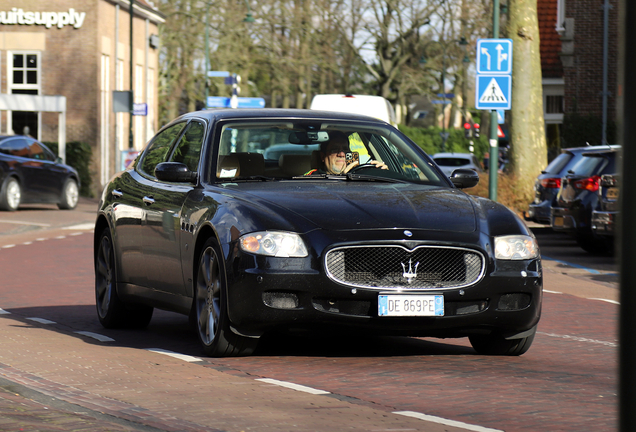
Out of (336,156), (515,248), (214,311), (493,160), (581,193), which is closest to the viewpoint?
(515,248)

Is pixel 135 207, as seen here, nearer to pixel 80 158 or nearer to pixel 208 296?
pixel 208 296

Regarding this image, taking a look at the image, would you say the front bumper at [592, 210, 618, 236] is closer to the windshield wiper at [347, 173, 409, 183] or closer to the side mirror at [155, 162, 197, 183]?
the windshield wiper at [347, 173, 409, 183]

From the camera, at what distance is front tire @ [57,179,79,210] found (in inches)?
1177

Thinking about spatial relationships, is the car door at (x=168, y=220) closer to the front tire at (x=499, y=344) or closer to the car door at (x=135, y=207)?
the car door at (x=135, y=207)

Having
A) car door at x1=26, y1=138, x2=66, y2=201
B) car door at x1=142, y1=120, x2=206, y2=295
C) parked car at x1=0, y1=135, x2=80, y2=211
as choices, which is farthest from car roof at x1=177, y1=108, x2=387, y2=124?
car door at x1=26, y1=138, x2=66, y2=201

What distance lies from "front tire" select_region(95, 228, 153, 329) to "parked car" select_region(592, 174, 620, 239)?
26.5 feet

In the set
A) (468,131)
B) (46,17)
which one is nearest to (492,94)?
(46,17)

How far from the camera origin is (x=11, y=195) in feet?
90.2

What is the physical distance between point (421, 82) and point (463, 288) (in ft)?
185

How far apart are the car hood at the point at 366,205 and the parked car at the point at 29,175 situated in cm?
2038

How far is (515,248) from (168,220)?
244 centimetres

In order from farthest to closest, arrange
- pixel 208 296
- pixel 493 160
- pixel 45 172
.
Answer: pixel 45 172
pixel 493 160
pixel 208 296

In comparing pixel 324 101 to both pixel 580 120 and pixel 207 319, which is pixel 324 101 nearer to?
Answer: pixel 207 319

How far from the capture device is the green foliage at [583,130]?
1508 inches
